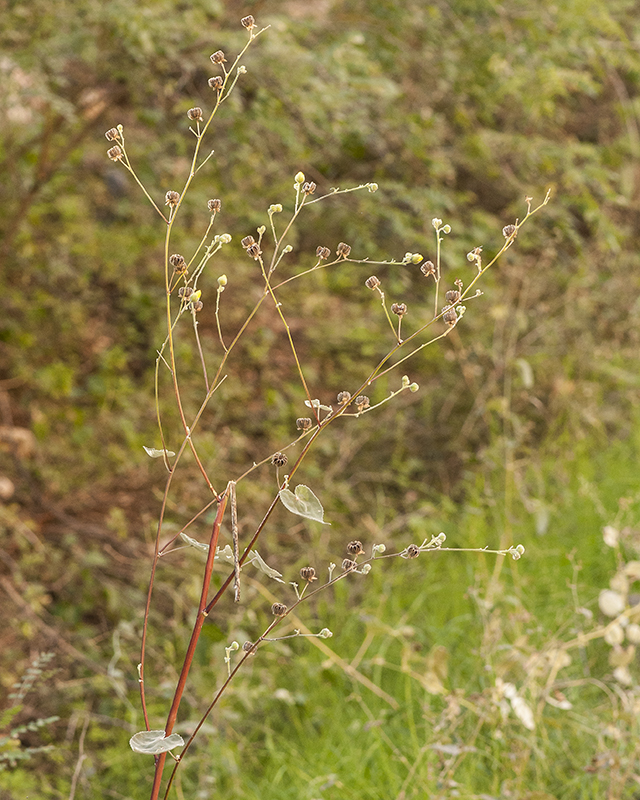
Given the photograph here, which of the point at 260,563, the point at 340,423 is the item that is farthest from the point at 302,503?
the point at 340,423

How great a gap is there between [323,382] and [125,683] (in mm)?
2770

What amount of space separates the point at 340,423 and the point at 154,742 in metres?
3.64

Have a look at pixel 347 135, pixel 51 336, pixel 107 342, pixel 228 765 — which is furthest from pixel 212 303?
pixel 228 765

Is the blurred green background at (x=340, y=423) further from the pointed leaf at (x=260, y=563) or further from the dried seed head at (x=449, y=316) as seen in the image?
the dried seed head at (x=449, y=316)

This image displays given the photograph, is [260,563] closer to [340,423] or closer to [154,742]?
[154,742]

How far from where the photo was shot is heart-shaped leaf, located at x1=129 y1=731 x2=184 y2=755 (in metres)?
0.96

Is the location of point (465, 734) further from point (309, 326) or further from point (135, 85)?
point (309, 326)

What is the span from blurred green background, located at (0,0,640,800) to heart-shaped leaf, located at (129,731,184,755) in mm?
883

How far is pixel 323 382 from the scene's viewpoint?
514cm

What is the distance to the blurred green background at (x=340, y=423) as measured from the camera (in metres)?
2.25

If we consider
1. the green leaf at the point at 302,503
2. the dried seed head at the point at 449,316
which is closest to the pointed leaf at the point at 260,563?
the green leaf at the point at 302,503

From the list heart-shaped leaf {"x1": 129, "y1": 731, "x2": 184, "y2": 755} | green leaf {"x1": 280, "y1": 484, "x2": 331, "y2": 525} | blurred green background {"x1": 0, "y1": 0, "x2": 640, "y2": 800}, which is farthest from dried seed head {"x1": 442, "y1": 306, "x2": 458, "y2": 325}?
blurred green background {"x1": 0, "y1": 0, "x2": 640, "y2": 800}

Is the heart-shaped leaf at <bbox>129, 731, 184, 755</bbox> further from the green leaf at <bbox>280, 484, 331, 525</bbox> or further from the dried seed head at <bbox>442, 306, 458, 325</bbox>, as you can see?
the dried seed head at <bbox>442, 306, 458, 325</bbox>

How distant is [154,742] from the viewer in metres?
0.99
